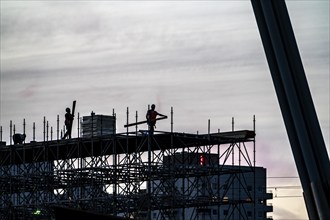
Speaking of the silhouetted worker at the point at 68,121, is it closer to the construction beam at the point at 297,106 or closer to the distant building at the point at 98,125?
the distant building at the point at 98,125

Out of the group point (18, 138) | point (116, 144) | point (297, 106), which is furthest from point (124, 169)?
point (297, 106)

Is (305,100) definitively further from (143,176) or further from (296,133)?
(143,176)

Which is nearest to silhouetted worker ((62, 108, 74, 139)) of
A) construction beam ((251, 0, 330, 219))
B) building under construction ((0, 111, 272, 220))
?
building under construction ((0, 111, 272, 220))

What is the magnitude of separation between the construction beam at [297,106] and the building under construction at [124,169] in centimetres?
4428

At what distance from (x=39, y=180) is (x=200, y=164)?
44.2ft

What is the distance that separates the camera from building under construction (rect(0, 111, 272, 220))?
192 ft

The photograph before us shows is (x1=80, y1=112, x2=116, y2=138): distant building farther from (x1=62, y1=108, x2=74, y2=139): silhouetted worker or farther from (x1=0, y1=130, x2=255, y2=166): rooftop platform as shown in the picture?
(x1=62, y1=108, x2=74, y2=139): silhouetted worker

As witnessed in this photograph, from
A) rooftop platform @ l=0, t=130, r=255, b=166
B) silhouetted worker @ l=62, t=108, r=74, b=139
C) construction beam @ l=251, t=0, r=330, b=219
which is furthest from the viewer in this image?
silhouetted worker @ l=62, t=108, r=74, b=139

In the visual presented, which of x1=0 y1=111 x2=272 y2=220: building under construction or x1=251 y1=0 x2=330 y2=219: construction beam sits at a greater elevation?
x1=0 y1=111 x2=272 y2=220: building under construction

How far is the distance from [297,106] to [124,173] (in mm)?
52130

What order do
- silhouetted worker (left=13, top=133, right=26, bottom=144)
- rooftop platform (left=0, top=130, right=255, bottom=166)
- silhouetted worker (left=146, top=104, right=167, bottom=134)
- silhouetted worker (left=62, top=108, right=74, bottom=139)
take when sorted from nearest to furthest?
silhouetted worker (left=146, top=104, right=167, bottom=134) < rooftop platform (left=0, top=130, right=255, bottom=166) < silhouetted worker (left=62, top=108, right=74, bottom=139) < silhouetted worker (left=13, top=133, right=26, bottom=144)

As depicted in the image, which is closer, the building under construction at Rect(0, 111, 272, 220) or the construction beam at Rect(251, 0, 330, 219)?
the construction beam at Rect(251, 0, 330, 219)

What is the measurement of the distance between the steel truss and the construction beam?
4434cm

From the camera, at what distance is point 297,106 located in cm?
1077
